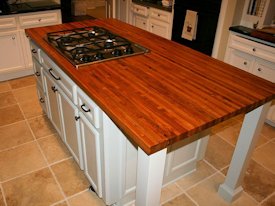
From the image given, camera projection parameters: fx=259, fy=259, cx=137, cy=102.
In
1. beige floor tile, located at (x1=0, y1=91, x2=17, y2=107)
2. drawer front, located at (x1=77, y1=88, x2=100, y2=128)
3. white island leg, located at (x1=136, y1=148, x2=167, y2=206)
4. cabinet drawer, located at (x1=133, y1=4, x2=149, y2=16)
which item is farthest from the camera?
cabinet drawer, located at (x1=133, y1=4, x2=149, y2=16)

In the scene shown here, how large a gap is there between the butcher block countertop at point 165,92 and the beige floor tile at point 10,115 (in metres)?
1.16

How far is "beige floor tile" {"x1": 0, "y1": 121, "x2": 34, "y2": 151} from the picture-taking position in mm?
2443

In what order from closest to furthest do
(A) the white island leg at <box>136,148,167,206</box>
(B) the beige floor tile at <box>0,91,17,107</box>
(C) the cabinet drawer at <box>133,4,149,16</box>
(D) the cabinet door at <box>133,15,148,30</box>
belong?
1. (A) the white island leg at <box>136,148,167,206</box>
2. (B) the beige floor tile at <box>0,91,17,107</box>
3. (C) the cabinet drawer at <box>133,4,149,16</box>
4. (D) the cabinet door at <box>133,15,148,30</box>

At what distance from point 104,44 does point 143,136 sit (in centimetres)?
109

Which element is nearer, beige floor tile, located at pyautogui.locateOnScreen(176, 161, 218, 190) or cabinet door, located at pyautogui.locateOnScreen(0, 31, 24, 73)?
beige floor tile, located at pyautogui.locateOnScreen(176, 161, 218, 190)

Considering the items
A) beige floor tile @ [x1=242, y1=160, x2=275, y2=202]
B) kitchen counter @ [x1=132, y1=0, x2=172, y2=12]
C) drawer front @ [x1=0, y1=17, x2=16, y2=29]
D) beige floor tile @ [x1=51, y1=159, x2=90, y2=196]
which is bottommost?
beige floor tile @ [x1=51, y1=159, x2=90, y2=196]

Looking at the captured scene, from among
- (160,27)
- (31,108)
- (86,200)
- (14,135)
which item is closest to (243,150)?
(86,200)

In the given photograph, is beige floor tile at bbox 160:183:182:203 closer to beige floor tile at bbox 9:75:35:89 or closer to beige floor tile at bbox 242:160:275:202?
beige floor tile at bbox 242:160:275:202

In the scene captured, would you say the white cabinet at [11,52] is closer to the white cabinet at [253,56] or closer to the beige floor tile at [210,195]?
the white cabinet at [253,56]

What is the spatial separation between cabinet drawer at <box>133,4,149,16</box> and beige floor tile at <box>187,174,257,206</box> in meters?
2.75

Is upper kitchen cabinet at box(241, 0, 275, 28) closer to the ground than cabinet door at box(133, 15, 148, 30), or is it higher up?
higher up

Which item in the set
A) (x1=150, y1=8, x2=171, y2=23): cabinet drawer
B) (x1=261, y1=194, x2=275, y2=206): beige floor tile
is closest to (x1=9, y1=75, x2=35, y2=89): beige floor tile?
(x1=150, y1=8, x2=171, y2=23): cabinet drawer

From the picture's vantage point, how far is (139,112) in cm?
119

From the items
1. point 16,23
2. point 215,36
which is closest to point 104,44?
point 215,36
